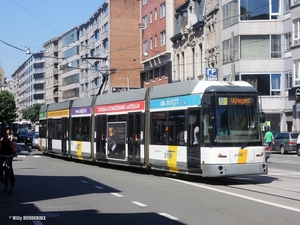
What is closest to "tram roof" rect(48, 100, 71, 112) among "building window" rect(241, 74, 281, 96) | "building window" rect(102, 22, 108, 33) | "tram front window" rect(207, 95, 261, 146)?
"tram front window" rect(207, 95, 261, 146)

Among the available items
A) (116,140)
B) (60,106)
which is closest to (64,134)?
(60,106)

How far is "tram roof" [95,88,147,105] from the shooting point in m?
22.8

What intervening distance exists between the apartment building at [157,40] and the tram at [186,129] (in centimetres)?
3481

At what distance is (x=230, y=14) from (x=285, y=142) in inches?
488

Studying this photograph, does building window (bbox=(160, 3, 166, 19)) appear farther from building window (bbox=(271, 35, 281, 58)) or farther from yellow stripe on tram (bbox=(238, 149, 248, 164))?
yellow stripe on tram (bbox=(238, 149, 248, 164))

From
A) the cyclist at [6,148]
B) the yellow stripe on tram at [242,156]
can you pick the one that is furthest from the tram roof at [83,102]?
the cyclist at [6,148]

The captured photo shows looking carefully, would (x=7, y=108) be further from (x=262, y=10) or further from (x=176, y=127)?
(x=176, y=127)

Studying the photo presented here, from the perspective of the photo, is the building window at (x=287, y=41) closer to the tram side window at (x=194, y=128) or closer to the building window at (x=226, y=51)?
the building window at (x=226, y=51)

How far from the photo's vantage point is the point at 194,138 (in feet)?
60.3

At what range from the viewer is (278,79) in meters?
46.9

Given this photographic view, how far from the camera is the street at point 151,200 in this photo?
36.6 ft

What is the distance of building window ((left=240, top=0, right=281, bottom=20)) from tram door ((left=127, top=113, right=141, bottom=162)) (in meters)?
25.4

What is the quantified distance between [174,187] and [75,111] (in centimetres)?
1503

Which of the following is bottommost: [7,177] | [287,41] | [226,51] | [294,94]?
[7,177]
